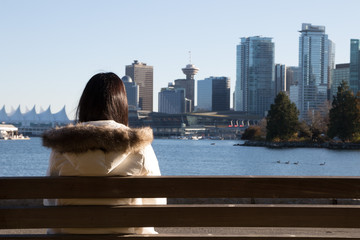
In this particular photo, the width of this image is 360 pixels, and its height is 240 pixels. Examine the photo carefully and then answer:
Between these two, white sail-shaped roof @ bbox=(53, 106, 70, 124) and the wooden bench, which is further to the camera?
white sail-shaped roof @ bbox=(53, 106, 70, 124)

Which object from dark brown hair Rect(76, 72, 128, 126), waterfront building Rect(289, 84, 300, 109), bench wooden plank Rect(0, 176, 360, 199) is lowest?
bench wooden plank Rect(0, 176, 360, 199)

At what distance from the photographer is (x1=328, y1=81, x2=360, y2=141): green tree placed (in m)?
60.8

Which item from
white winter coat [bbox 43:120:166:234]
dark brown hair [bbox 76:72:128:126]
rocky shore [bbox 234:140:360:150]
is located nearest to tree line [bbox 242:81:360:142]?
rocky shore [bbox 234:140:360:150]

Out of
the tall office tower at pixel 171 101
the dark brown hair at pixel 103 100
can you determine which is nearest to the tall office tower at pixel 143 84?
the tall office tower at pixel 171 101

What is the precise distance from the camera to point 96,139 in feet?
7.79

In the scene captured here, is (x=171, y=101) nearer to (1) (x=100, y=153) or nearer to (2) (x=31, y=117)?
(2) (x=31, y=117)

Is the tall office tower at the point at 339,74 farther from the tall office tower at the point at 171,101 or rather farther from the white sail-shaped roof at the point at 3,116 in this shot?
the white sail-shaped roof at the point at 3,116

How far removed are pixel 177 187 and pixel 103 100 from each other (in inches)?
19.8

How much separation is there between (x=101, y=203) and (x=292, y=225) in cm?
73

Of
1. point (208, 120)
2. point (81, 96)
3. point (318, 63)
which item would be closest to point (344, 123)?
point (81, 96)

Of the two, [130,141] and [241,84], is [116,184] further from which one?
[241,84]

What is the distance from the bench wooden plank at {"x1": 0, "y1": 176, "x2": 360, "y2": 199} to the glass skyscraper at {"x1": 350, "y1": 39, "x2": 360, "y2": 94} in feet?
481

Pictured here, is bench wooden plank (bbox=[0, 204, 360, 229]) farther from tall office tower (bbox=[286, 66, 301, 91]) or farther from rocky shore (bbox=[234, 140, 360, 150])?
tall office tower (bbox=[286, 66, 301, 91])

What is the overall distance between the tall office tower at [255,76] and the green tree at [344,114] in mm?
106128
